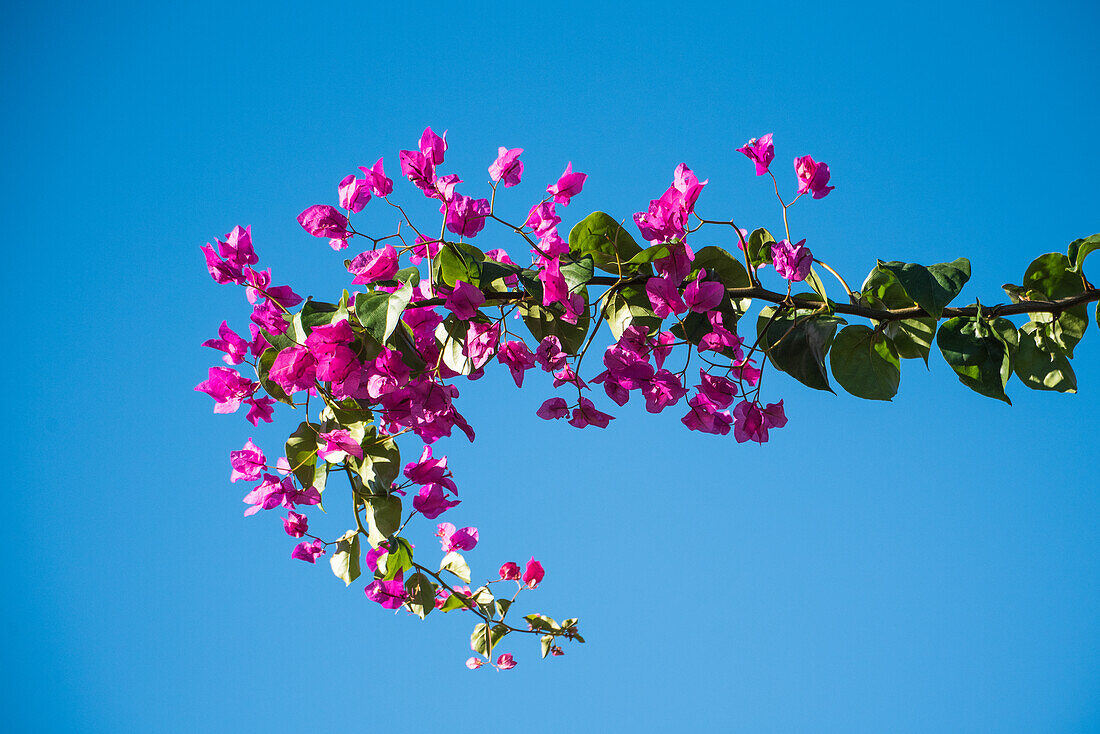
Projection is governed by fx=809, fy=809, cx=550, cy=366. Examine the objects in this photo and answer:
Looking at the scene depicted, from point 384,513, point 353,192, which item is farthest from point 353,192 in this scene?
point 384,513

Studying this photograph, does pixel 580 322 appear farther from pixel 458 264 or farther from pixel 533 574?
pixel 533 574

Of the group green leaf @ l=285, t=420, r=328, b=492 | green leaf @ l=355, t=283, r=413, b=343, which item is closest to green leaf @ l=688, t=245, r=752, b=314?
green leaf @ l=355, t=283, r=413, b=343

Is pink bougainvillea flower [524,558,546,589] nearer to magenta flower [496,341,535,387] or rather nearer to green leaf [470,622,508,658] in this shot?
green leaf [470,622,508,658]

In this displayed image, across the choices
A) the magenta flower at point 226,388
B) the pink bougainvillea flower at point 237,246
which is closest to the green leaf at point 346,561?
the magenta flower at point 226,388

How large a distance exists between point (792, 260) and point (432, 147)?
0.24 m

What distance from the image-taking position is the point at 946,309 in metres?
0.52

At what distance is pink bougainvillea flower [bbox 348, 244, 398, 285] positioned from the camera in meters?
0.49

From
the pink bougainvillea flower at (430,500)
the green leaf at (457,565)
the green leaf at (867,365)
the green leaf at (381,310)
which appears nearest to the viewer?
the green leaf at (381,310)

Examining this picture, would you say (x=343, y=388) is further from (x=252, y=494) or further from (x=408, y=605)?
(x=408, y=605)

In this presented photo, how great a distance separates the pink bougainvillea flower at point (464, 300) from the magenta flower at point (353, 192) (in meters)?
0.13

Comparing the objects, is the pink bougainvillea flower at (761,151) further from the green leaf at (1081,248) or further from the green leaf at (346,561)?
the green leaf at (346,561)

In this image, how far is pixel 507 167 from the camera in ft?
1.86

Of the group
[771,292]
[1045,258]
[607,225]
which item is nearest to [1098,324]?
[1045,258]

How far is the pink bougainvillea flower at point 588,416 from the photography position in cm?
58
